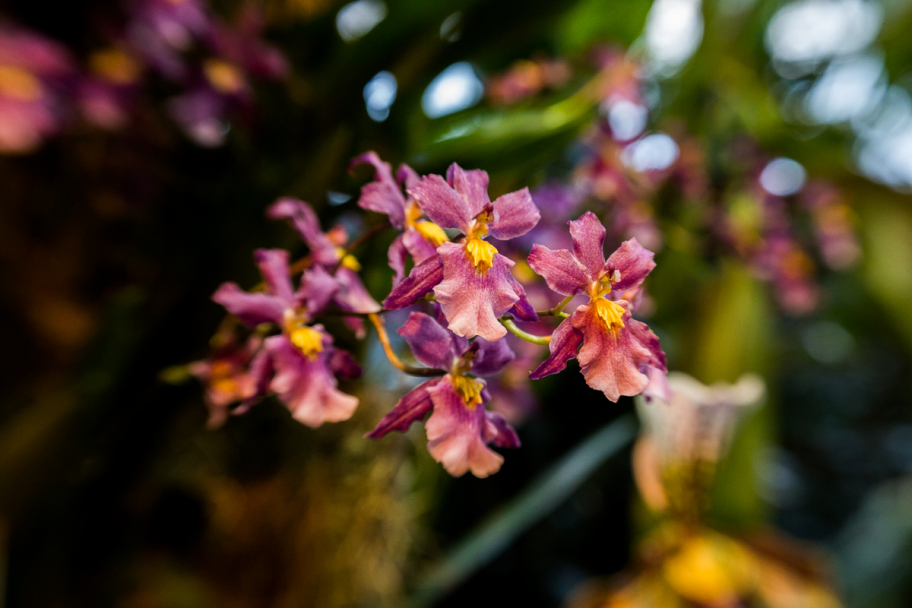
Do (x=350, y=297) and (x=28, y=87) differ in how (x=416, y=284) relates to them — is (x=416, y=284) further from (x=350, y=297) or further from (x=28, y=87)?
(x=28, y=87)

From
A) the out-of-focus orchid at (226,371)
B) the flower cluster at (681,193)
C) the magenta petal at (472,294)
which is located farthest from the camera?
the flower cluster at (681,193)

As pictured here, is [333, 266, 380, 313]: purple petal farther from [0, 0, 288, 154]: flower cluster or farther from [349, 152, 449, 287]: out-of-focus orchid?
[0, 0, 288, 154]: flower cluster

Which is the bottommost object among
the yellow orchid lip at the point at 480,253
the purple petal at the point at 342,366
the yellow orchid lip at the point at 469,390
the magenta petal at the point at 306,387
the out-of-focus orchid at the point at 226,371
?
the out-of-focus orchid at the point at 226,371

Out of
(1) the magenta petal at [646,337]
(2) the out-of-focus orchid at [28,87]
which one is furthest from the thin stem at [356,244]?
(2) the out-of-focus orchid at [28,87]

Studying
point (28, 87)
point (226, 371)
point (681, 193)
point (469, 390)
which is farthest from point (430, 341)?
point (681, 193)

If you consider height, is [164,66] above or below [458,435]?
above

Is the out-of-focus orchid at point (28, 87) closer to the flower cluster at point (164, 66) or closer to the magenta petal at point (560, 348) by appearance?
the flower cluster at point (164, 66)
